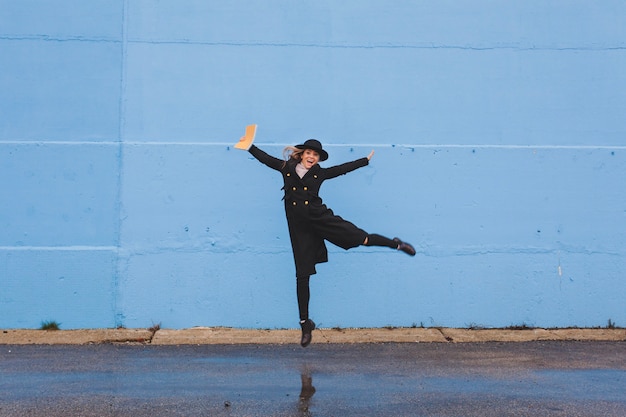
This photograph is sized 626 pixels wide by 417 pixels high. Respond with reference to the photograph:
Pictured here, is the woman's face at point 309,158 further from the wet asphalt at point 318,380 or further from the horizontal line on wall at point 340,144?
the horizontal line on wall at point 340,144

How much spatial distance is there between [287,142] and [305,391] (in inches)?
146

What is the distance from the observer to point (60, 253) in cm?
865

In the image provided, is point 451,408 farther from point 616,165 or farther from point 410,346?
point 616,165

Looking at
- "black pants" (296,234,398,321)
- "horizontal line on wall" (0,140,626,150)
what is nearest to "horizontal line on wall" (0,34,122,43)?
"horizontal line on wall" (0,140,626,150)

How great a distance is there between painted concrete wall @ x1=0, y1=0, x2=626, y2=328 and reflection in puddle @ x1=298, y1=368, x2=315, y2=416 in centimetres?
232

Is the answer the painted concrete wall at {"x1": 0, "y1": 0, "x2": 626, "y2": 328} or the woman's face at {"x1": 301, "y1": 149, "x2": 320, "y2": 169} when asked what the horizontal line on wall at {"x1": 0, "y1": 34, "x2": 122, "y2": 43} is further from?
the woman's face at {"x1": 301, "y1": 149, "x2": 320, "y2": 169}

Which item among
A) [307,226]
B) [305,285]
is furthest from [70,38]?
[305,285]

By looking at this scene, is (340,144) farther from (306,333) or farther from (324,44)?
(306,333)

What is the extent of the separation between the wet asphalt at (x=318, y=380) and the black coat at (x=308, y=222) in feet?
3.27

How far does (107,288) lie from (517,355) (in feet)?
14.5

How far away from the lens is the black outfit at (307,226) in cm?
658

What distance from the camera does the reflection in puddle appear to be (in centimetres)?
529

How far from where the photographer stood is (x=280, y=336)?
27.8ft

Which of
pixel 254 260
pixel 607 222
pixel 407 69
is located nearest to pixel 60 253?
pixel 254 260
